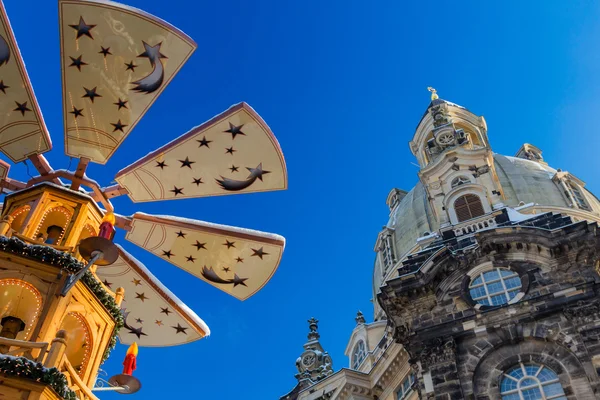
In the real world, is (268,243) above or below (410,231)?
below

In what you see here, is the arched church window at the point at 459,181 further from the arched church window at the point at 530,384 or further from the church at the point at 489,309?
the arched church window at the point at 530,384

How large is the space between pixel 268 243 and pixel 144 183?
12.5ft

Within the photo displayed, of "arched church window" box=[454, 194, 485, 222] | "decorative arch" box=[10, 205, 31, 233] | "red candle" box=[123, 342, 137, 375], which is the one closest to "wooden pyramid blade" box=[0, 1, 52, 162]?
"decorative arch" box=[10, 205, 31, 233]

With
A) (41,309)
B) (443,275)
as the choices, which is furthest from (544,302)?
(41,309)

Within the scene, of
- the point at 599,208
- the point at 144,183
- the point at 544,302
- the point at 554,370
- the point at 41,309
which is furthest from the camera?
the point at 599,208

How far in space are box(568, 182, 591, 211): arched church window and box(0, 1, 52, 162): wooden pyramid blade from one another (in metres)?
37.8

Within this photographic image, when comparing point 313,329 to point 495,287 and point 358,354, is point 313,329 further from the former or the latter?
point 495,287

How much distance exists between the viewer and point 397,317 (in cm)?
2516

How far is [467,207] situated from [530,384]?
42.6 ft

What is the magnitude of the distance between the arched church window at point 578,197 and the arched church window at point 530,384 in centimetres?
2475

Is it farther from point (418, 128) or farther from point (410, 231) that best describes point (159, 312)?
point (418, 128)

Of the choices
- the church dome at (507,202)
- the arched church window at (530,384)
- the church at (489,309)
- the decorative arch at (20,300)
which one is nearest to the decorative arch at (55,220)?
the decorative arch at (20,300)

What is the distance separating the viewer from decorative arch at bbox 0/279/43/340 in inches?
528

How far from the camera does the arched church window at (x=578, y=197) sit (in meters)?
43.7
